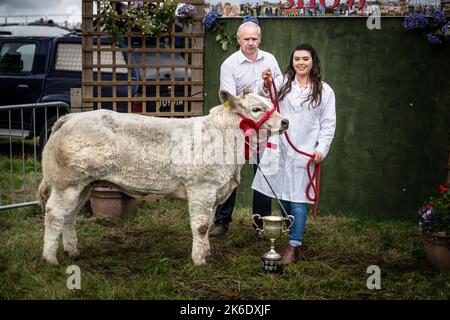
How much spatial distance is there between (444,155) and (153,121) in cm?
371

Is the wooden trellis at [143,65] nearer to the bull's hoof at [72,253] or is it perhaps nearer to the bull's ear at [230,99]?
the bull's ear at [230,99]

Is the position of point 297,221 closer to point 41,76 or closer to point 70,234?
point 70,234

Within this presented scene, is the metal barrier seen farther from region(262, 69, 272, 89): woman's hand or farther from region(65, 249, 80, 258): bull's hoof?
Answer: region(262, 69, 272, 89): woman's hand

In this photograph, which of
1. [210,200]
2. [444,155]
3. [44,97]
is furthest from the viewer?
[44,97]

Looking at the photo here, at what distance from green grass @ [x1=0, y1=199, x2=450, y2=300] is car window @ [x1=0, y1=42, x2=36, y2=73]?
14.1 feet

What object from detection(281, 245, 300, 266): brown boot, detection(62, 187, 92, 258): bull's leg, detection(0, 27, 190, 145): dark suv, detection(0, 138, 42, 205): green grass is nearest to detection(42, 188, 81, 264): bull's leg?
detection(62, 187, 92, 258): bull's leg

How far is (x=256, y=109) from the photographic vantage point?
5367mm

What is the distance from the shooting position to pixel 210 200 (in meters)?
A: 5.37

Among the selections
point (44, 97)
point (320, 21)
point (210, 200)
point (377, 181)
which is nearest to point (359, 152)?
point (377, 181)

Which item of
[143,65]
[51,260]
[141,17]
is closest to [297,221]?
[51,260]

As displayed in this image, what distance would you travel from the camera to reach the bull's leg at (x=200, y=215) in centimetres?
535

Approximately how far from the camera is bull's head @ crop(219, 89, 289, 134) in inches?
209

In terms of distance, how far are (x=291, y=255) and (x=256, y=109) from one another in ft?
4.54

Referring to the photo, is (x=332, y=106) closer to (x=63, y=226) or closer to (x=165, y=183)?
(x=165, y=183)
